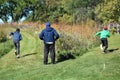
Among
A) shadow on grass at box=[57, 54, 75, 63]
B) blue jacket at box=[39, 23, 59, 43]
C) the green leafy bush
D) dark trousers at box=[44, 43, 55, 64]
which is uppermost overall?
blue jacket at box=[39, 23, 59, 43]

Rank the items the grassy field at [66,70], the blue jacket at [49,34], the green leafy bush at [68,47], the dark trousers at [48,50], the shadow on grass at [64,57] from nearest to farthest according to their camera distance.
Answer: the grassy field at [66,70] → the blue jacket at [49,34] → the dark trousers at [48,50] → the shadow on grass at [64,57] → the green leafy bush at [68,47]

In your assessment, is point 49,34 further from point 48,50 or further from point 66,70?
point 66,70

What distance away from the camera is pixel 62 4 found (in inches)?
3204

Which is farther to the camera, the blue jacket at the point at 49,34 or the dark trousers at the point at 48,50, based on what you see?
the dark trousers at the point at 48,50

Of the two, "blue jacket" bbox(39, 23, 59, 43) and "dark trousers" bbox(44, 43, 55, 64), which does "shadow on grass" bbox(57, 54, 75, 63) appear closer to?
"dark trousers" bbox(44, 43, 55, 64)

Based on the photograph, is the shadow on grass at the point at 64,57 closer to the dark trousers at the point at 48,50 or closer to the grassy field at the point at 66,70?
the grassy field at the point at 66,70

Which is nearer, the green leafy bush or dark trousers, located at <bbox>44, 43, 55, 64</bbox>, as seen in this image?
dark trousers, located at <bbox>44, 43, 55, 64</bbox>

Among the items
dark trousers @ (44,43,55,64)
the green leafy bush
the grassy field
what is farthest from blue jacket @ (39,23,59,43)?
the green leafy bush

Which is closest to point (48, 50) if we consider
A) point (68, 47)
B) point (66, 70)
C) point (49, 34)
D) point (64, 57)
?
point (49, 34)

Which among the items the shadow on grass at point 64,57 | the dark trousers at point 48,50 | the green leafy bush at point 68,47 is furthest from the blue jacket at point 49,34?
the green leafy bush at point 68,47

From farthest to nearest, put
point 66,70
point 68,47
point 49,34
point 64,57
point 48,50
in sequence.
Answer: point 68,47 < point 64,57 < point 48,50 < point 49,34 < point 66,70

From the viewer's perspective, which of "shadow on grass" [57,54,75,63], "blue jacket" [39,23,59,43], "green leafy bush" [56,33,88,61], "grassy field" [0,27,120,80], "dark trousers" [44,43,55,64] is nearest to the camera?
"grassy field" [0,27,120,80]

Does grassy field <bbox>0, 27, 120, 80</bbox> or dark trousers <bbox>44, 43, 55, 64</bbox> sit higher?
dark trousers <bbox>44, 43, 55, 64</bbox>

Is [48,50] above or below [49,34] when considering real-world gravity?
below
